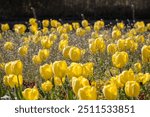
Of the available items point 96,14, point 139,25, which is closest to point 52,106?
point 139,25

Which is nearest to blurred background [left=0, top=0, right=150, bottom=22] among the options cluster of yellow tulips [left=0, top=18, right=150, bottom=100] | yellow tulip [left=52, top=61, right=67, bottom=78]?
cluster of yellow tulips [left=0, top=18, right=150, bottom=100]

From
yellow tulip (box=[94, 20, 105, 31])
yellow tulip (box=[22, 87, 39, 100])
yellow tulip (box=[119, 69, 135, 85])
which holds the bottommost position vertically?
yellow tulip (box=[22, 87, 39, 100])

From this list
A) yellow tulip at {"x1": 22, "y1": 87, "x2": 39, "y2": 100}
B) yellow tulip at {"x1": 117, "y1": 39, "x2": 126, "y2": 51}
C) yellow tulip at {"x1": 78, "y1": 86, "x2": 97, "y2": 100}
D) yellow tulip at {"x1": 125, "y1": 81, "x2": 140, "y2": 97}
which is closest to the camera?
yellow tulip at {"x1": 78, "y1": 86, "x2": 97, "y2": 100}

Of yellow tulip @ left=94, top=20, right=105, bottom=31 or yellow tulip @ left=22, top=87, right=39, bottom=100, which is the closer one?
yellow tulip @ left=22, top=87, right=39, bottom=100

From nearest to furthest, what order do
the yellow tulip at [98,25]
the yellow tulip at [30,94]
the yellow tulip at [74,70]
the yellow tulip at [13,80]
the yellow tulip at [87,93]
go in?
the yellow tulip at [87,93] < the yellow tulip at [30,94] < the yellow tulip at [74,70] < the yellow tulip at [13,80] < the yellow tulip at [98,25]

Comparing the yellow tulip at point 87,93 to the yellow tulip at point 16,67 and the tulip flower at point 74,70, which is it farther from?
the yellow tulip at point 16,67

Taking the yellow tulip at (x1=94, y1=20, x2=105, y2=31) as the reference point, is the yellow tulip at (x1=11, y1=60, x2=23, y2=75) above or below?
below

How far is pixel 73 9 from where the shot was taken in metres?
18.8

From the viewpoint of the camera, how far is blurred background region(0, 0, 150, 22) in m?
18.3

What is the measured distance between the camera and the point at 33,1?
Result: 757 inches

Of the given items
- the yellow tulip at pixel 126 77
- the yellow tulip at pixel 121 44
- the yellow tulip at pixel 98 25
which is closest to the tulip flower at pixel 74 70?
the yellow tulip at pixel 126 77

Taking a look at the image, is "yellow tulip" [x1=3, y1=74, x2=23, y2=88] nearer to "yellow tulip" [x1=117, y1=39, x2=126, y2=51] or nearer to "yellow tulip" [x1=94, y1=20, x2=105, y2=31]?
"yellow tulip" [x1=117, y1=39, x2=126, y2=51]

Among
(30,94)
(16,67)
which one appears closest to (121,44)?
(16,67)

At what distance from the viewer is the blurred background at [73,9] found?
18.3 meters
